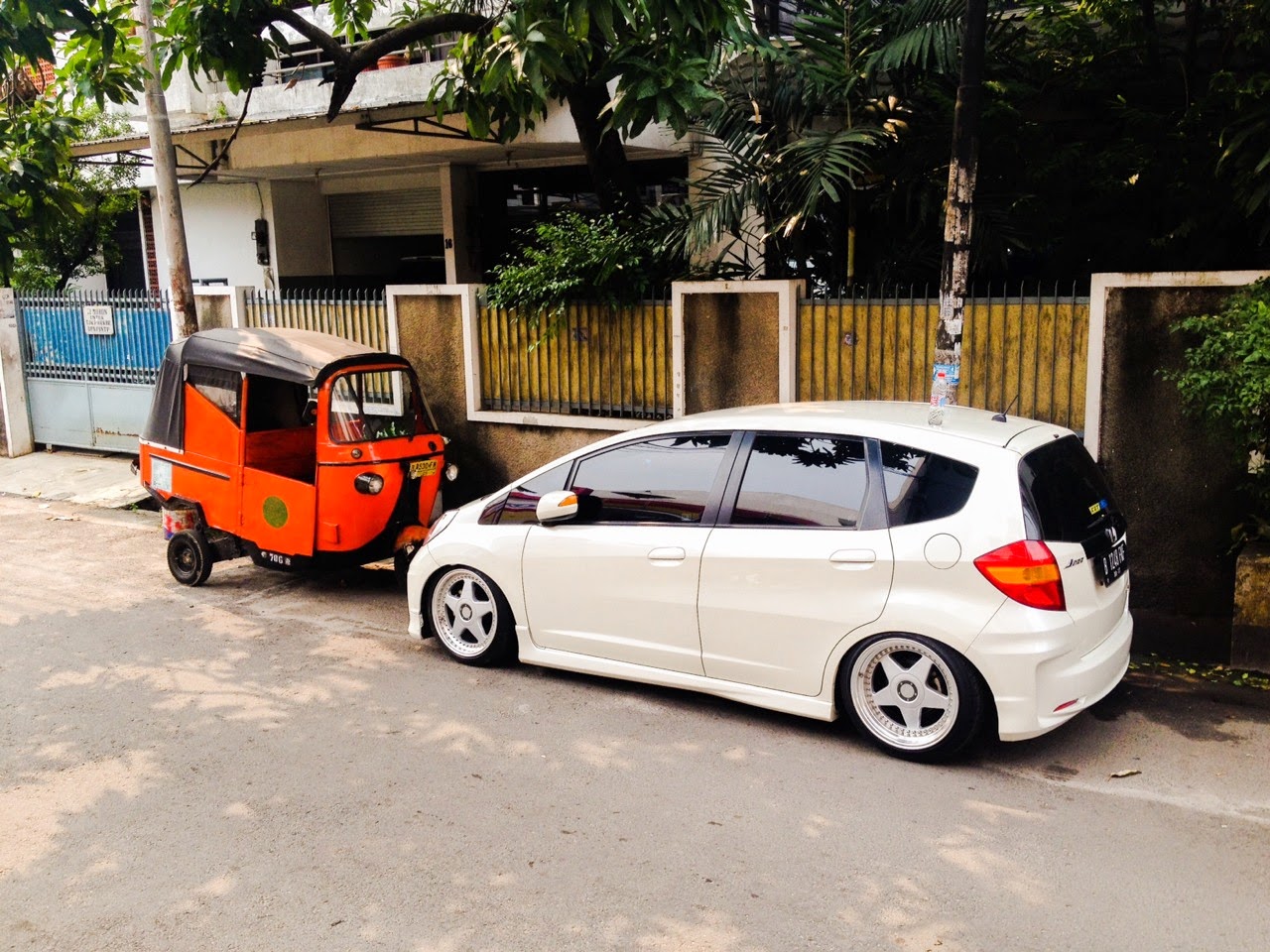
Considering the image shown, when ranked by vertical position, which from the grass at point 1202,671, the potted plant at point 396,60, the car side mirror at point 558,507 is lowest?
the grass at point 1202,671

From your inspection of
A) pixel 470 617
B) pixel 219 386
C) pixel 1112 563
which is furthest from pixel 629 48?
pixel 1112 563

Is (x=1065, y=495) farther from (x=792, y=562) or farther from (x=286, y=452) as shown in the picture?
(x=286, y=452)

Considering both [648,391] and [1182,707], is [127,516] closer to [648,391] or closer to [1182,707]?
[648,391]

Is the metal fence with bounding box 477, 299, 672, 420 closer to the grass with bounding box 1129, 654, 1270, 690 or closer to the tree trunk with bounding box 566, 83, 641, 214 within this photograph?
Answer: the tree trunk with bounding box 566, 83, 641, 214

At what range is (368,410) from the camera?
8.18m

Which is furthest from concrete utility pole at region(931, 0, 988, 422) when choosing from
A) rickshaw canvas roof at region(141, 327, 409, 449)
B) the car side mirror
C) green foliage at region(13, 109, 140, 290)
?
green foliage at region(13, 109, 140, 290)

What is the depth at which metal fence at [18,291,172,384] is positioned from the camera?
Answer: 12625mm

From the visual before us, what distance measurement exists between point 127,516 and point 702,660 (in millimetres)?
7760

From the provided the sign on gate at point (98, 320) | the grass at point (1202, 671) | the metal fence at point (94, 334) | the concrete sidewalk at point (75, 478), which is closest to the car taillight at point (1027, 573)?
the grass at point (1202, 671)

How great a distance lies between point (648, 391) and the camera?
937 cm

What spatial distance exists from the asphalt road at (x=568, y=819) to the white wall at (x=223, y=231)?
37.9ft

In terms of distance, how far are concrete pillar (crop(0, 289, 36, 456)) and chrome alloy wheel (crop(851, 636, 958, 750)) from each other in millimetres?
12390

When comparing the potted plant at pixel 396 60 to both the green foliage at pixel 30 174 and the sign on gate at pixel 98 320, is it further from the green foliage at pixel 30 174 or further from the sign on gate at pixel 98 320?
the sign on gate at pixel 98 320

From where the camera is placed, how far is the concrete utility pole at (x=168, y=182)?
1005 centimetres
